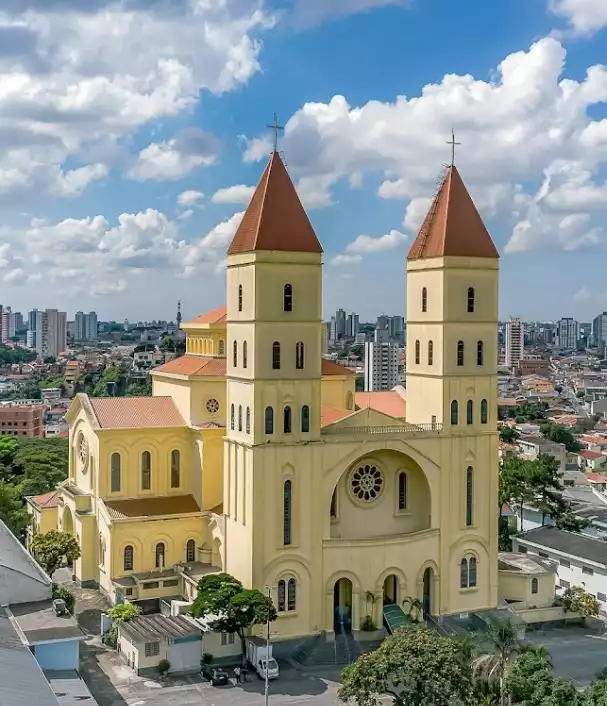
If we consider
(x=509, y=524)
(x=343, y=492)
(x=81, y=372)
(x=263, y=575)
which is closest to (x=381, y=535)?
(x=343, y=492)

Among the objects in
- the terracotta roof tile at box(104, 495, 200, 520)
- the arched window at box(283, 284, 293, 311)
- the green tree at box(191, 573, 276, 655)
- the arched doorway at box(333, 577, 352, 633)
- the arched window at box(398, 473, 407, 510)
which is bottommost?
the arched doorway at box(333, 577, 352, 633)

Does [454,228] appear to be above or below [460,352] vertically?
above

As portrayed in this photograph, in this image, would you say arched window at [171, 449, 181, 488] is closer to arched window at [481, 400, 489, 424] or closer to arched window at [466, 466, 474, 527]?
arched window at [466, 466, 474, 527]

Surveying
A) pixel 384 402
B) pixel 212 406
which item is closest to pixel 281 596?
pixel 212 406

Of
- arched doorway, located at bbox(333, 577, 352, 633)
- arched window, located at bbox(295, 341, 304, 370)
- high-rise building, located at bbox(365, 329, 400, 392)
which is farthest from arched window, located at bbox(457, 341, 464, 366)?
high-rise building, located at bbox(365, 329, 400, 392)

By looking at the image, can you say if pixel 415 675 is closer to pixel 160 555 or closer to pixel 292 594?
pixel 292 594

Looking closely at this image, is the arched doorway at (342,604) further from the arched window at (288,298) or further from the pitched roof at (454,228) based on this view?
the pitched roof at (454,228)
